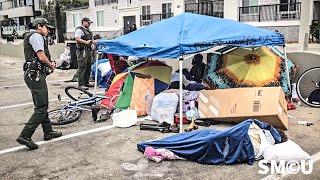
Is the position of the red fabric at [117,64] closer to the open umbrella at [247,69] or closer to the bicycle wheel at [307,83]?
the open umbrella at [247,69]

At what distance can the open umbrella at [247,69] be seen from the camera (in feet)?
23.6

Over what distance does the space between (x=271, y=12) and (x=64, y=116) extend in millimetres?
17961

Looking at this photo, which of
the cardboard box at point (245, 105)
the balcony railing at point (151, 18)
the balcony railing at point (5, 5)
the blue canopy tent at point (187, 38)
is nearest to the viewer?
the blue canopy tent at point (187, 38)

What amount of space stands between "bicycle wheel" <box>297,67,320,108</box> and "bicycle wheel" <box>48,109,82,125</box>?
183 inches

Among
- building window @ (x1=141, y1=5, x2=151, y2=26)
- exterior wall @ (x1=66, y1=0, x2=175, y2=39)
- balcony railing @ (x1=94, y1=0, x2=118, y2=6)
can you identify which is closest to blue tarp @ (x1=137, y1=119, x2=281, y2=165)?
exterior wall @ (x1=66, y1=0, x2=175, y2=39)

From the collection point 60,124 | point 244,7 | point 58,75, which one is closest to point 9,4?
point 244,7

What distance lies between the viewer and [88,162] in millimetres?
4871

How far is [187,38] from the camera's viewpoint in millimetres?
5941

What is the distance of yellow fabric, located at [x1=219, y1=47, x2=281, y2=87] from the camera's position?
7184 millimetres

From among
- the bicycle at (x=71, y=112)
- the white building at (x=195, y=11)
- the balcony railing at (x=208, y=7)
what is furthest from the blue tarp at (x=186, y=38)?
the balcony railing at (x=208, y=7)

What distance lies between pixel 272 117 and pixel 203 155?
1.79 meters

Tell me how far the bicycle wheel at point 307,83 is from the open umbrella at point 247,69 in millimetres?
546

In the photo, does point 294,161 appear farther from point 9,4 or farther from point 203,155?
point 9,4

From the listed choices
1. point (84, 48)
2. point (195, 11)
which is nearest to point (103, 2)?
point (195, 11)
